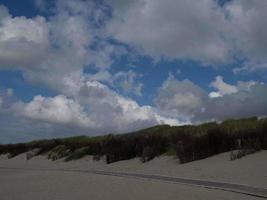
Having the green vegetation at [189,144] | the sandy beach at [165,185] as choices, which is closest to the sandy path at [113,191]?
the sandy beach at [165,185]

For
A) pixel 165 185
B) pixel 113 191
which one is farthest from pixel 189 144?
pixel 113 191

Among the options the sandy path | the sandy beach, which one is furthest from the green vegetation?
the sandy path

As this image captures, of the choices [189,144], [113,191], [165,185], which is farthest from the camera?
[189,144]

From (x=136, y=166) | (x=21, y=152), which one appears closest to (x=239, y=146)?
(x=136, y=166)

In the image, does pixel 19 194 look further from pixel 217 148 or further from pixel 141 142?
pixel 141 142

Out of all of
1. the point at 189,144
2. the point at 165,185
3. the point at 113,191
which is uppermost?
the point at 189,144

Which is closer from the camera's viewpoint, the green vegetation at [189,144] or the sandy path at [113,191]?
the sandy path at [113,191]

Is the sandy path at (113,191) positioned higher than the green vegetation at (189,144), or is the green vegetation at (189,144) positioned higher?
the green vegetation at (189,144)

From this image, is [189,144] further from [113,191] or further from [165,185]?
[113,191]

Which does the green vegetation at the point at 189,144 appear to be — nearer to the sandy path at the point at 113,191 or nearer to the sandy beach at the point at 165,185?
the sandy beach at the point at 165,185

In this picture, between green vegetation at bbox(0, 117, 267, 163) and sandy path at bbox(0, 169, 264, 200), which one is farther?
green vegetation at bbox(0, 117, 267, 163)

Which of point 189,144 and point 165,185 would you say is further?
point 189,144

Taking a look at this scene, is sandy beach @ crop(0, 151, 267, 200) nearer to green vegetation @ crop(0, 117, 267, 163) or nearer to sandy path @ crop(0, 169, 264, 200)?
sandy path @ crop(0, 169, 264, 200)

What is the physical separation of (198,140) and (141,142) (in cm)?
719
